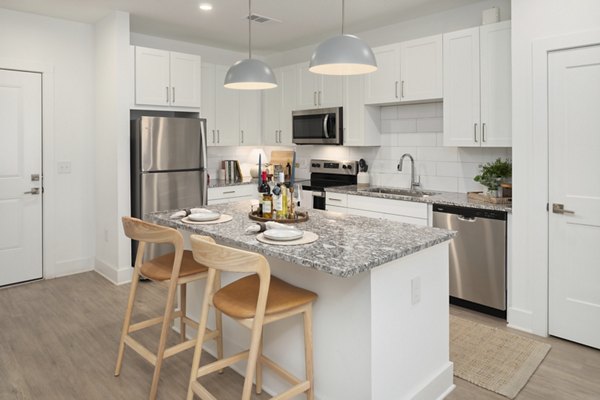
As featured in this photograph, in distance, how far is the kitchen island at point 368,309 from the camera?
1.94m

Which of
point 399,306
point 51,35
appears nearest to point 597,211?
point 399,306

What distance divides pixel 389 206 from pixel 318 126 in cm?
141

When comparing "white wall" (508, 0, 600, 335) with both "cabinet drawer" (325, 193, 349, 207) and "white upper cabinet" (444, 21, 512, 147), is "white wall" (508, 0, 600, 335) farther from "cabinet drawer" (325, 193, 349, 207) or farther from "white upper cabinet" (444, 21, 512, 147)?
"cabinet drawer" (325, 193, 349, 207)

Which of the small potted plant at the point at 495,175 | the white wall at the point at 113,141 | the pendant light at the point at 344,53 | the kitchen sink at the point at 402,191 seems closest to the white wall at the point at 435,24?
the small potted plant at the point at 495,175

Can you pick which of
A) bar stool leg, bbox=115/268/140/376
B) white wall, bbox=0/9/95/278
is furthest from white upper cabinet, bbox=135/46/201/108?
bar stool leg, bbox=115/268/140/376

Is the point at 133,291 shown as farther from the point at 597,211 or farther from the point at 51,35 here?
the point at 51,35

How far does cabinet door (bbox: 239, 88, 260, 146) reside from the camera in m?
5.73

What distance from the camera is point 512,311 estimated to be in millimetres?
3242

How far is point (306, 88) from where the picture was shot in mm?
5180

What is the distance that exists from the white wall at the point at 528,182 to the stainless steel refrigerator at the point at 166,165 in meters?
3.05

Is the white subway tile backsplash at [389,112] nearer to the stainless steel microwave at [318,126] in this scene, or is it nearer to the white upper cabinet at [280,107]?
the stainless steel microwave at [318,126]

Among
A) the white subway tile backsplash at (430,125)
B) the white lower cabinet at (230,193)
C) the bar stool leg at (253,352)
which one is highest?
the white subway tile backsplash at (430,125)

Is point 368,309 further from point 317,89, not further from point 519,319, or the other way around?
point 317,89

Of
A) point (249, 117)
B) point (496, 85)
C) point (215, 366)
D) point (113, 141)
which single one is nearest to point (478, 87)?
point (496, 85)
